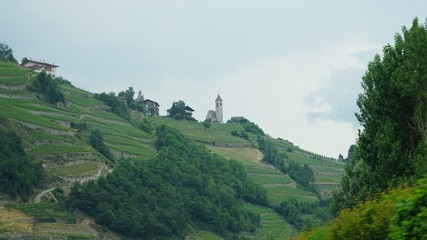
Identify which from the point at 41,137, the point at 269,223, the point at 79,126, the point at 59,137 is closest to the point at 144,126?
the point at 79,126

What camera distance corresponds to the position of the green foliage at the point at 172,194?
9388cm

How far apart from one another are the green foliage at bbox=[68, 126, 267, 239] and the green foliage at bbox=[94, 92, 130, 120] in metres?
10.7

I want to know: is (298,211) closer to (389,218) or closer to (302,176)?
(302,176)

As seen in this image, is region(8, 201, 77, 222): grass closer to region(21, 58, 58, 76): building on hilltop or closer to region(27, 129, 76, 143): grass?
region(27, 129, 76, 143): grass

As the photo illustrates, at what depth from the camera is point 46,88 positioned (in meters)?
124

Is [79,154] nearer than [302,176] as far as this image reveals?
Yes

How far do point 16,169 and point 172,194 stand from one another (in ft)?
96.1

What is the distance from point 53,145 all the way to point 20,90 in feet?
86.0

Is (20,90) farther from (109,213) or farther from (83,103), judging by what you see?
(109,213)

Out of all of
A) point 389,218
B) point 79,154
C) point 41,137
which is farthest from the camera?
point 79,154

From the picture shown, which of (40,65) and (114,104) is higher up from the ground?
(40,65)

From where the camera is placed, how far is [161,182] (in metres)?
112

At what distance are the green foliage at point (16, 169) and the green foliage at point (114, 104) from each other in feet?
173

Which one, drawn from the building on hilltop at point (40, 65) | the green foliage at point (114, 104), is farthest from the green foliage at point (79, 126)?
the building on hilltop at point (40, 65)
